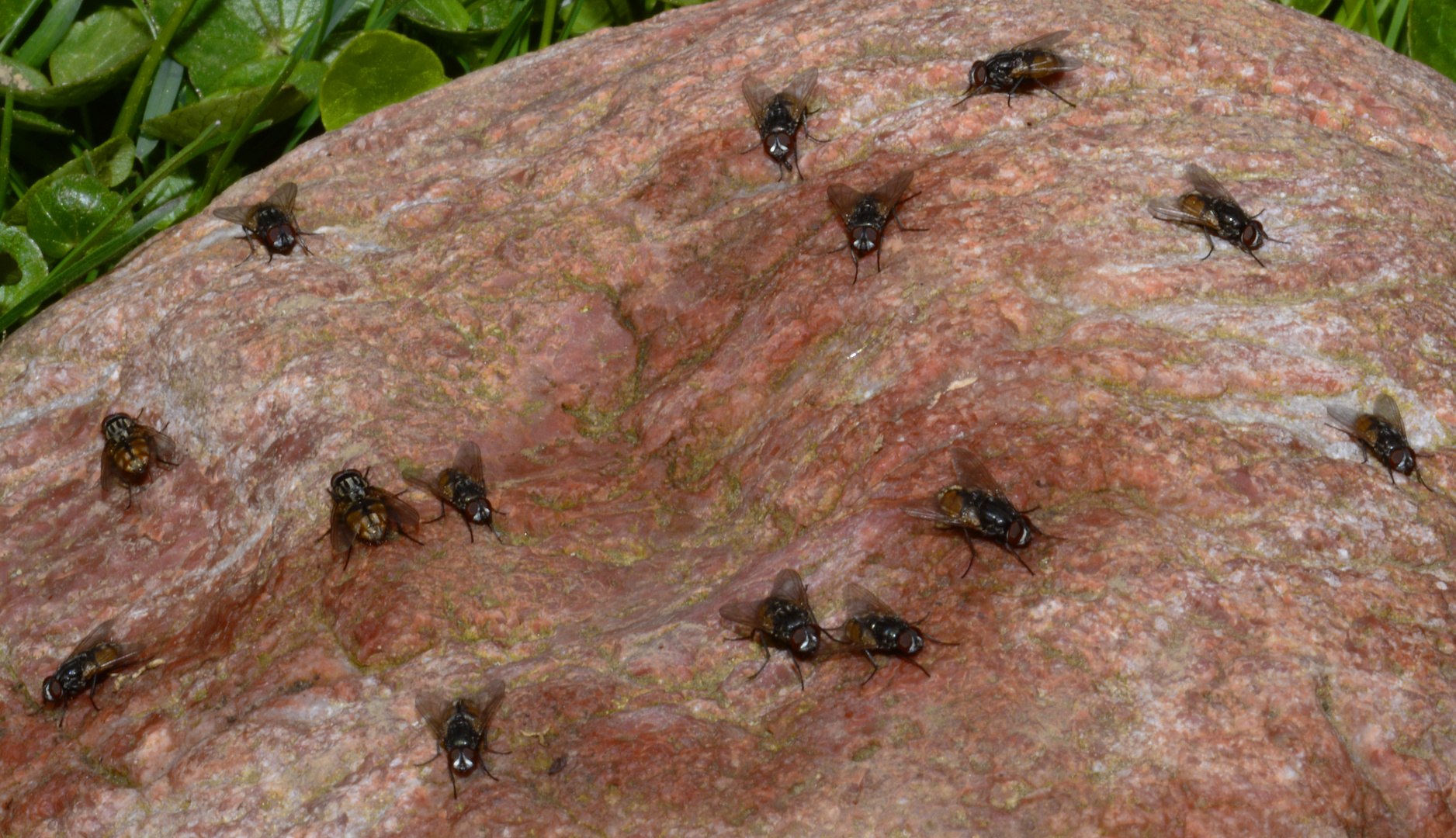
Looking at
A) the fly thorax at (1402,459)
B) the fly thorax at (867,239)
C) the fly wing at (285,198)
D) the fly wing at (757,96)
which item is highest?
the fly wing at (757,96)

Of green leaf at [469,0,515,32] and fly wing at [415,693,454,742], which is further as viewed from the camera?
green leaf at [469,0,515,32]

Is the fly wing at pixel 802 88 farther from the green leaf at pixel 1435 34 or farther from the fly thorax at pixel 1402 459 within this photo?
the green leaf at pixel 1435 34

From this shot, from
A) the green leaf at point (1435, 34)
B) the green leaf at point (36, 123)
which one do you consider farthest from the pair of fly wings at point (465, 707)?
the green leaf at point (1435, 34)

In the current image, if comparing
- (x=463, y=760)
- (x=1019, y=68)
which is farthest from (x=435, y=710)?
(x=1019, y=68)

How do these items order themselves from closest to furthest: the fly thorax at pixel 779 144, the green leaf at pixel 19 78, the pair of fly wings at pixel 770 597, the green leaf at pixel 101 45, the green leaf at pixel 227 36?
the pair of fly wings at pixel 770 597 < the fly thorax at pixel 779 144 < the green leaf at pixel 19 78 < the green leaf at pixel 101 45 < the green leaf at pixel 227 36

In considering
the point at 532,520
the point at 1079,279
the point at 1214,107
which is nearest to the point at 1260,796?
the point at 1079,279

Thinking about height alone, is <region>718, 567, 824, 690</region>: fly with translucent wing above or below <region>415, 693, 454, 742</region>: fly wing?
above

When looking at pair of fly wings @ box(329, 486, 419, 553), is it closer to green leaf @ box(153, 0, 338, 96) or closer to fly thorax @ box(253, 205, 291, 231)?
fly thorax @ box(253, 205, 291, 231)

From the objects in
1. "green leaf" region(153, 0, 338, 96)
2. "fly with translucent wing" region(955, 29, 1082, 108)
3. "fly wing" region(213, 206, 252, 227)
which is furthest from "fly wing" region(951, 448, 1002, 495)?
"green leaf" region(153, 0, 338, 96)
